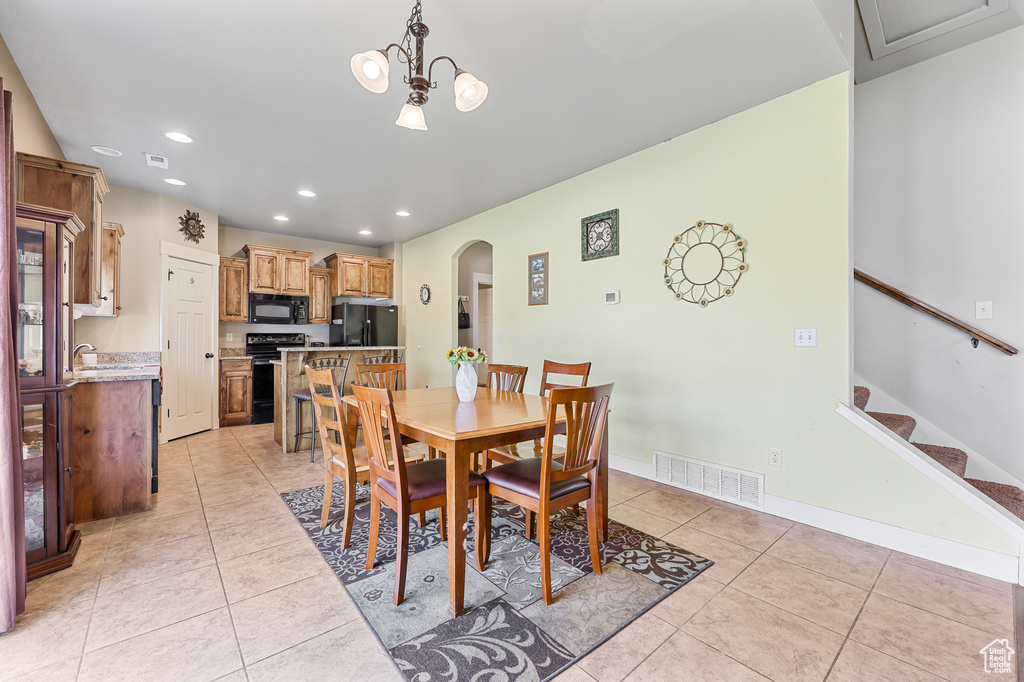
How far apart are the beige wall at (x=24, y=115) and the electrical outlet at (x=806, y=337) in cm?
451

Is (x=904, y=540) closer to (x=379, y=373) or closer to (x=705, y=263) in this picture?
(x=705, y=263)

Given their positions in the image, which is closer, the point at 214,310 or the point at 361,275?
the point at 214,310

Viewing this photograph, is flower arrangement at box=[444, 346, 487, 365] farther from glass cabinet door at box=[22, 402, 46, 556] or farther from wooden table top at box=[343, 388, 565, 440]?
glass cabinet door at box=[22, 402, 46, 556]

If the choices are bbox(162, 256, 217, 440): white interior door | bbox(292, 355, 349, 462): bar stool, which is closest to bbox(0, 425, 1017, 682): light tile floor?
bbox(292, 355, 349, 462): bar stool

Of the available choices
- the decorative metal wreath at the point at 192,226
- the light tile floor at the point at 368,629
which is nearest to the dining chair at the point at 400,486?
the light tile floor at the point at 368,629

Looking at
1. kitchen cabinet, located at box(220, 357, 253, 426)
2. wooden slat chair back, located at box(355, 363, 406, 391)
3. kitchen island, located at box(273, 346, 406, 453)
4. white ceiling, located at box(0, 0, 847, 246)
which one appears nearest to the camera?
white ceiling, located at box(0, 0, 847, 246)

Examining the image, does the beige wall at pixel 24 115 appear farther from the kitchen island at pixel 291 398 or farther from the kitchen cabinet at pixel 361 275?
the kitchen cabinet at pixel 361 275

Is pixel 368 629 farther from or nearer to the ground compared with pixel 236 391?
nearer to the ground

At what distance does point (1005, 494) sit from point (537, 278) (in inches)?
139

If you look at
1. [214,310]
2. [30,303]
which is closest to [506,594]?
[30,303]

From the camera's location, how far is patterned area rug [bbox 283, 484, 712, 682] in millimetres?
1469

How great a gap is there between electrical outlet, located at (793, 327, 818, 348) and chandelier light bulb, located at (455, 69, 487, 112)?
2.26m

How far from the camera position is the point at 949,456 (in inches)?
102

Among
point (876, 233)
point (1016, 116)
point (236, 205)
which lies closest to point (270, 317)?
point (236, 205)
